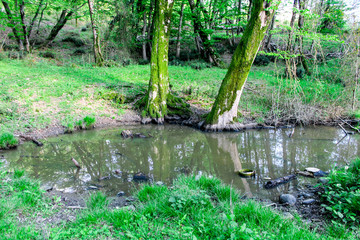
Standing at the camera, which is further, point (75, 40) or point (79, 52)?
point (75, 40)

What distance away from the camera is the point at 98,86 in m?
11.4

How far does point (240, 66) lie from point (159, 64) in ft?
10.5

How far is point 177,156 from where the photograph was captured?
22.5 feet

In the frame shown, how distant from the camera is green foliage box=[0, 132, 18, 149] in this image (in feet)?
21.9

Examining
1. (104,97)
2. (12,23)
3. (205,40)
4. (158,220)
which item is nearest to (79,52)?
(12,23)

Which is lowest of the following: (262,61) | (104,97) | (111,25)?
(104,97)

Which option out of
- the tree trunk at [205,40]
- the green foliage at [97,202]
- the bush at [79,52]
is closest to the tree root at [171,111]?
the green foliage at [97,202]

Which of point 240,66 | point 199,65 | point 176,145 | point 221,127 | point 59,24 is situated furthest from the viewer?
point 59,24

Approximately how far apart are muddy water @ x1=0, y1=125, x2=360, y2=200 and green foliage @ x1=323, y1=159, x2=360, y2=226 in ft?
3.43

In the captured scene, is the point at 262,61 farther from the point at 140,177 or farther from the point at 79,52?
the point at 140,177

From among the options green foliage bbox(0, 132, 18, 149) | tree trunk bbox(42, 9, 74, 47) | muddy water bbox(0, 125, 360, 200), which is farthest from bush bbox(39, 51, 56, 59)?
green foliage bbox(0, 132, 18, 149)

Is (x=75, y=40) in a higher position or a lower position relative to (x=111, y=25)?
lower

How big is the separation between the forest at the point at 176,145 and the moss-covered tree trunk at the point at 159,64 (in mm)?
42

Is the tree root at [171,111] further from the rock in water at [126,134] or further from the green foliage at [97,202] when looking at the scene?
the green foliage at [97,202]
